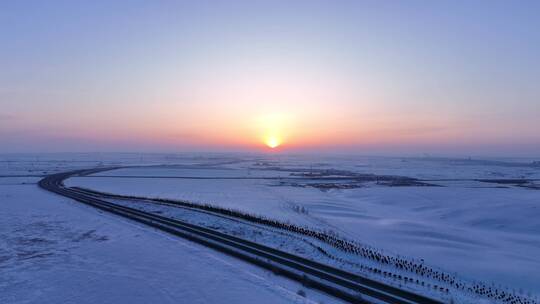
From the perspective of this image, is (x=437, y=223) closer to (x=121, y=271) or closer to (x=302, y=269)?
(x=302, y=269)

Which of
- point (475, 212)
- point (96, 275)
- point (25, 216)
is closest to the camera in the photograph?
point (96, 275)

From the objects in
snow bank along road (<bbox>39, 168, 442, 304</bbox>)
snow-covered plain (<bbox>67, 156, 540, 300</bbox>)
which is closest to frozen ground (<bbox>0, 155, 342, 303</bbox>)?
snow bank along road (<bbox>39, 168, 442, 304</bbox>)

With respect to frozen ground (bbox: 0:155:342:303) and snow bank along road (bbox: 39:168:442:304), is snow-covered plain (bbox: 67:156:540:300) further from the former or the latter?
frozen ground (bbox: 0:155:342:303)

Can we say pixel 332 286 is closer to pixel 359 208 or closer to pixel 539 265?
pixel 539 265

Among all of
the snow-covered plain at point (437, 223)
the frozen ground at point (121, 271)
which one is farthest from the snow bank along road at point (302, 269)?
the snow-covered plain at point (437, 223)

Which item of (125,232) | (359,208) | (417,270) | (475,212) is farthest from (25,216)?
(475,212)

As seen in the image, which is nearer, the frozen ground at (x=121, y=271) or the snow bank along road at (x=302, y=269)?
the frozen ground at (x=121, y=271)

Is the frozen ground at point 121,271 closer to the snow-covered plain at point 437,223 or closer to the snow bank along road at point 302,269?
the snow bank along road at point 302,269

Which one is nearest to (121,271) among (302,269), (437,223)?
(302,269)
